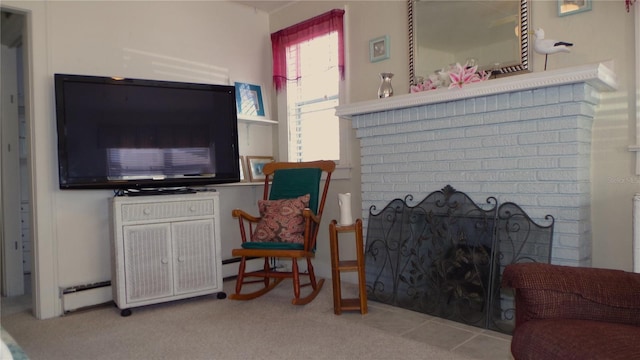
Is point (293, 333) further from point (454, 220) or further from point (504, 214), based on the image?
point (504, 214)

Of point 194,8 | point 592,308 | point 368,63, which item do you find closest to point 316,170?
point 368,63

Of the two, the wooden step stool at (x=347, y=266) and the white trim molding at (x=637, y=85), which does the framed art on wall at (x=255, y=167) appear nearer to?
the wooden step stool at (x=347, y=266)

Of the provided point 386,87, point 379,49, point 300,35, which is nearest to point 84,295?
point 386,87

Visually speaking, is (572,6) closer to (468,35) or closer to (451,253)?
(468,35)

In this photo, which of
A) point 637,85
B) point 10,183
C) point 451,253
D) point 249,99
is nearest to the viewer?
point 637,85

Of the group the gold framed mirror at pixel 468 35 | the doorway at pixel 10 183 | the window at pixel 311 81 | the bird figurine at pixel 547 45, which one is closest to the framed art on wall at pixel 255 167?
the window at pixel 311 81

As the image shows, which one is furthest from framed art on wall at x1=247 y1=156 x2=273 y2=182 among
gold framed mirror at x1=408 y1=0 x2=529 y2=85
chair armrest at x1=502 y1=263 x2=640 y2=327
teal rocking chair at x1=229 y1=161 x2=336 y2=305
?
chair armrest at x1=502 y1=263 x2=640 y2=327

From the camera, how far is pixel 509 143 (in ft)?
8.36

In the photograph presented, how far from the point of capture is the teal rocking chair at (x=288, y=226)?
3.09 meters

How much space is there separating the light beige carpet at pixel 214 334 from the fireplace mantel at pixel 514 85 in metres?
1.36

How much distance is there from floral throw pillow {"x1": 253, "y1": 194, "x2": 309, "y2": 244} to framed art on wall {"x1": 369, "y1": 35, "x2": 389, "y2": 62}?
1.17m

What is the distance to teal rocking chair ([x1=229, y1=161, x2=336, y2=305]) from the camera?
309 centimetres

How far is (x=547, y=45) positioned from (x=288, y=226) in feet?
6.35

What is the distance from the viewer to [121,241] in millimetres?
2986
